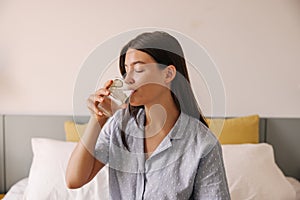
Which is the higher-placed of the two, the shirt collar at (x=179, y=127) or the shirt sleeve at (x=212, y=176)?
the shirt collar at (x=179, y=127)

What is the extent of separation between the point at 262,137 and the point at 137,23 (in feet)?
3.00

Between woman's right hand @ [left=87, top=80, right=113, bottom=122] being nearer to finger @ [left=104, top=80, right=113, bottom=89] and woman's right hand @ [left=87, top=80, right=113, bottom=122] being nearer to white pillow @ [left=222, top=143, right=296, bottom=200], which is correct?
finger @ [left=104, top=80, right=113, bottom=89]

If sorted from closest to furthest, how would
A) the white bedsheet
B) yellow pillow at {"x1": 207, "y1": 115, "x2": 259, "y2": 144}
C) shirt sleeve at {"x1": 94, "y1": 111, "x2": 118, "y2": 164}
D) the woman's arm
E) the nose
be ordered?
the nose
the woman's arm
shirt sleeve at {"x1": 94, "y1": 111, "x2": 118, "y2": 164}
the white bedsheet
yellow pillow at {"x1": 207, "y1": 115, "x2": 259, "y2": 144}

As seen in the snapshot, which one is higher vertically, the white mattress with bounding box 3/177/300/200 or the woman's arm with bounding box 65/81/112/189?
the woman's arm with bounding box 65/81/112/189

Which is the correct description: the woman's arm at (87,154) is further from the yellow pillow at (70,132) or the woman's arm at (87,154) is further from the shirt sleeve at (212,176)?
the yellow pillow at (70,132)

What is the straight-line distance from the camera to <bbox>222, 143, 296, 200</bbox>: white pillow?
1704 mm

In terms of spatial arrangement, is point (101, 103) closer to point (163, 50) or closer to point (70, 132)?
point (163, 50)

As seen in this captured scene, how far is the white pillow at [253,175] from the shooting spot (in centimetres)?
170

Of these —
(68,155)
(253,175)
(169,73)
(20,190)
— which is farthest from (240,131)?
(169,73)

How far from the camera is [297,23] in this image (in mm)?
2143

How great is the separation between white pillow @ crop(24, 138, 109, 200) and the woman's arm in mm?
696

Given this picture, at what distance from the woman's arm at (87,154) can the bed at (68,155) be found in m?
0.39

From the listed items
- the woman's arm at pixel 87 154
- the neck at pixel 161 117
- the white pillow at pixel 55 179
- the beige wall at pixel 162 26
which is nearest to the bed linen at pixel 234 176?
the white pillow at pixel 55 179

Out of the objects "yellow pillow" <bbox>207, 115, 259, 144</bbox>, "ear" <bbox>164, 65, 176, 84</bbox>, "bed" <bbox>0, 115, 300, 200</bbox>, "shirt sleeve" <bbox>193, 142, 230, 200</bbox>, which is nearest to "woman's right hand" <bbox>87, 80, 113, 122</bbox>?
"ear" <bbox>164, 65, 176, 84</bbox>
